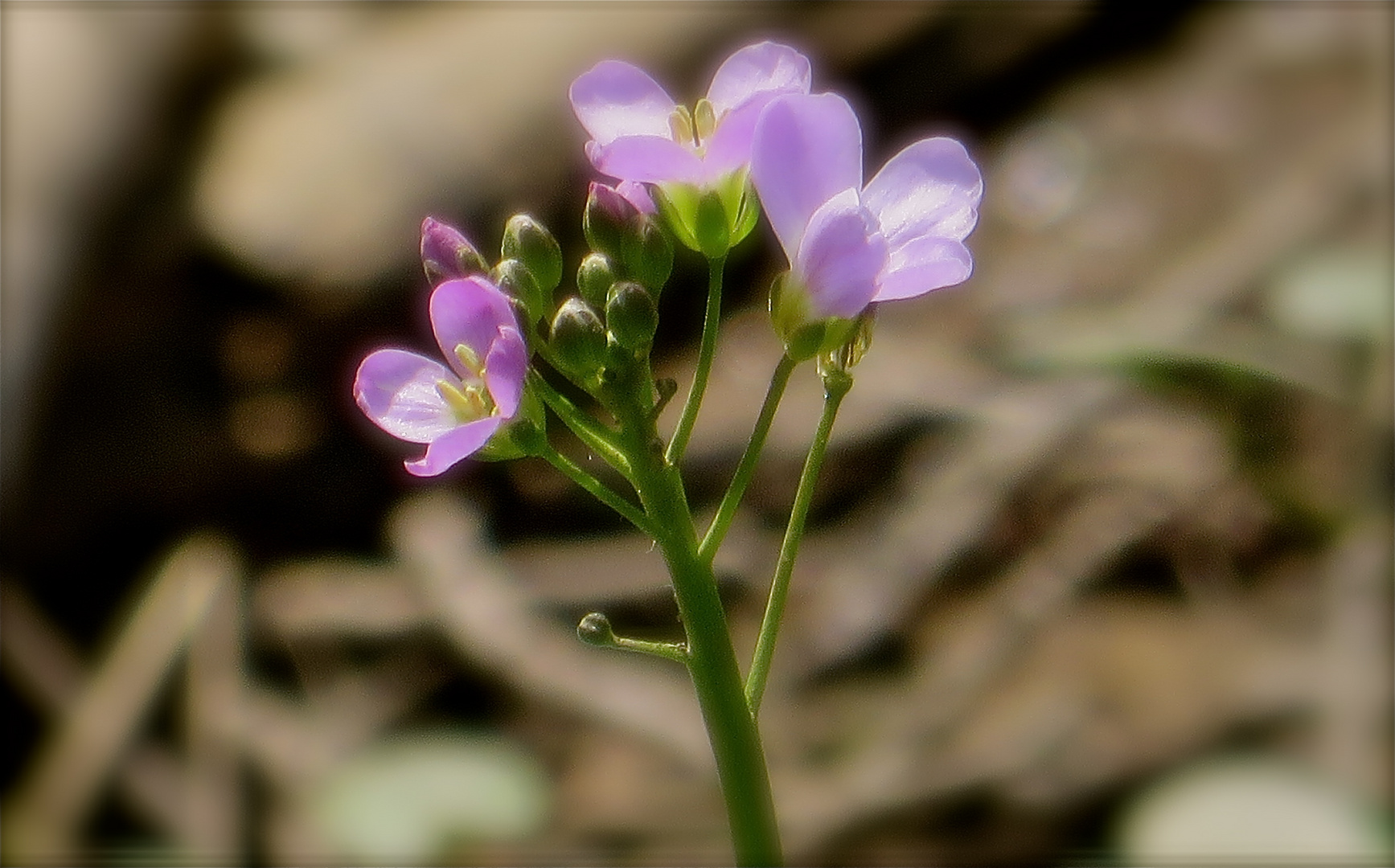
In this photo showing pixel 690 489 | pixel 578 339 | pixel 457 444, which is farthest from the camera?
pixel 690 489

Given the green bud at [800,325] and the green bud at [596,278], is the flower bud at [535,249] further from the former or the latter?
the green bud at [800,325]

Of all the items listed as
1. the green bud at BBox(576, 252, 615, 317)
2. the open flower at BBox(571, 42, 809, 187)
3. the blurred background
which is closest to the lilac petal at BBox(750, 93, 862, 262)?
the open flower at BBox(571, 42, 809, 187)

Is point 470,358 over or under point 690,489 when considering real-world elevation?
under

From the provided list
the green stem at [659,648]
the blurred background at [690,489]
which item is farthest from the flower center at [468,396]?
the blurred background at [690,489]

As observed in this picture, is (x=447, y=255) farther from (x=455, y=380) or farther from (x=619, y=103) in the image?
(x=619, y=103)

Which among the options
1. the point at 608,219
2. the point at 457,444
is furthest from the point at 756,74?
the point at 457,444

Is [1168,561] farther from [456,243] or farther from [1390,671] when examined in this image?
[456,243]
